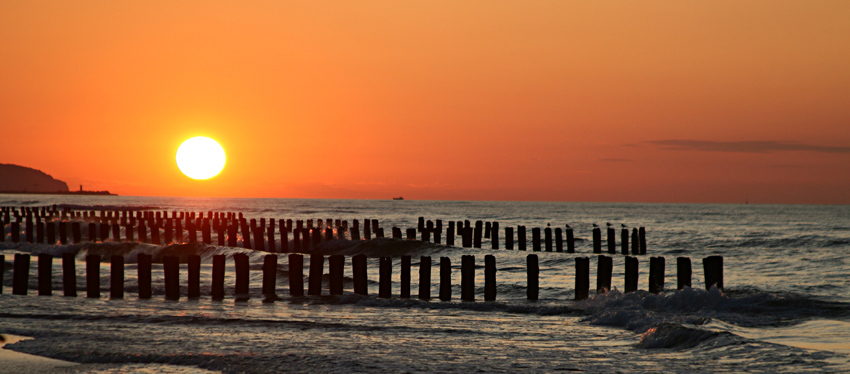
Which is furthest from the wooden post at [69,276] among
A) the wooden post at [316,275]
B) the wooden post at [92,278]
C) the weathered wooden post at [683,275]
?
the weathered wooden post at [683,275]

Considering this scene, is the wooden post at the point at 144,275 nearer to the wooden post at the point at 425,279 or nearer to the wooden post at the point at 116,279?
the wooden post at the point at 116,279

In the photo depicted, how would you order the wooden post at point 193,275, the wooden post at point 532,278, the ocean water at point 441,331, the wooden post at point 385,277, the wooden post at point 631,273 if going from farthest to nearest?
the wooden post at point 631,273
the wooden post at point 532,278
the wooden post at point 385,277
the wooden post at point 193,275
the ocean water at point 441,331

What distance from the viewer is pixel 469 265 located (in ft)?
39.0

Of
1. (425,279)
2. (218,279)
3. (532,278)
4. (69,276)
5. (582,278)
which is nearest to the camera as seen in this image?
(218,279)

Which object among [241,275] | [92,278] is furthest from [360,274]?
[92,278]

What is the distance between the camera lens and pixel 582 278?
40.4ft

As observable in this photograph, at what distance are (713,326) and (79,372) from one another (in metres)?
7.52

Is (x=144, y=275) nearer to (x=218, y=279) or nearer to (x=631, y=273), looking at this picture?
(x=218, y=279)

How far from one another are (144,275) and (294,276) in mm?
2571

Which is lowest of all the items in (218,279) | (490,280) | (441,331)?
(441,331)

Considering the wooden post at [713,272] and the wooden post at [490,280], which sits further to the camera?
the wooden post at [490,280]

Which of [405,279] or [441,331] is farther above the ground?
[405,279]

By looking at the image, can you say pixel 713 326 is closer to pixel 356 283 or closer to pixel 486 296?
pixel 486 296

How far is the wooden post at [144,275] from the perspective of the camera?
1152 cm
